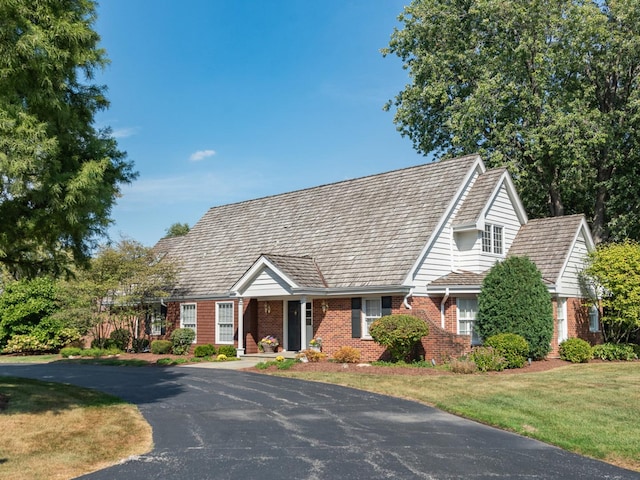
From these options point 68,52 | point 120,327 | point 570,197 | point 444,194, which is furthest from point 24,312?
point 570,197

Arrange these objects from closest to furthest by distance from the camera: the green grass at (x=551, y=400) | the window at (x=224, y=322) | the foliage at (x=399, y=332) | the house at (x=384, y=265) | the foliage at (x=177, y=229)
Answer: the green grass at (x=551, y=400)
the foliage at (x=399, y=332)
the house at (x=384, y=265)
the window at (x=224, y=322)
the foliage at (x=177, y=229)

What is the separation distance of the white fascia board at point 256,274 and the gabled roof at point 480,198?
7.14m

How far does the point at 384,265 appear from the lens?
24.4m

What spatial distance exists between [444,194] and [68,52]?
17232mm

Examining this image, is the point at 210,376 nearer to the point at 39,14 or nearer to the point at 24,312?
the point at 39,14

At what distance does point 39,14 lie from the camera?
40.2 ft

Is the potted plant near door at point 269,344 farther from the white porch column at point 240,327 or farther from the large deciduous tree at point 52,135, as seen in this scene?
the large deciduous tree at point 52,135

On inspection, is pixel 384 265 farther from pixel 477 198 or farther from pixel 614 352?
pixel 614 352

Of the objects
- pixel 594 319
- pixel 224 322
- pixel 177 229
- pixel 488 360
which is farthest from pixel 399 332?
pixel 177 229

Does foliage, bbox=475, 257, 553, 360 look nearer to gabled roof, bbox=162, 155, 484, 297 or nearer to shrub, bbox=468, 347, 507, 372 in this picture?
shrub, bbox=468, 347, 507, 372

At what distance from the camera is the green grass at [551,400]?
11.0 metres

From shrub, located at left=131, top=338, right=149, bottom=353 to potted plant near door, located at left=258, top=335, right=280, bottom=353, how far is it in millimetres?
7553

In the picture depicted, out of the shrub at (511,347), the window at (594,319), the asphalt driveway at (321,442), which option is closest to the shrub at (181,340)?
the asphalt driveway at (321,442)

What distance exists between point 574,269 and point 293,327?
12.3 metres
